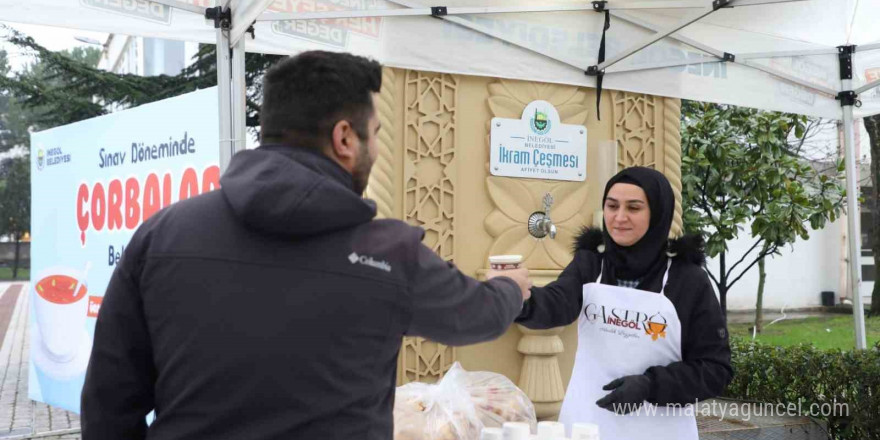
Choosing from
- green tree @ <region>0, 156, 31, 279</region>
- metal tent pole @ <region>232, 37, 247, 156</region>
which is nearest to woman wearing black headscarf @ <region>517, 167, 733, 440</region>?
metal tent pole @ <region>232, 37, 247, 156</region>

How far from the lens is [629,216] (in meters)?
3.01

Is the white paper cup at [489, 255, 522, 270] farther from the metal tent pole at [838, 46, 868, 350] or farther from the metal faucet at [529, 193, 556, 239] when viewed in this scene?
the metal tent pole at [838, 46, 868, 350]

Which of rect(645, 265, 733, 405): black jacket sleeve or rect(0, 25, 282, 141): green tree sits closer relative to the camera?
rect(645, 265, 733, 405): black jacket sleeve

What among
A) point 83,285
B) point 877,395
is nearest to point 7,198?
point 83,285

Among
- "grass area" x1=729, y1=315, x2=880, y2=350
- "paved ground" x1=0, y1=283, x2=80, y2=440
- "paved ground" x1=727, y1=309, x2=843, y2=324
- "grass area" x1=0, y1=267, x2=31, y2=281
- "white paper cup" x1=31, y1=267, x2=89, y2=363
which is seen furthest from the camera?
"grass area" x1=0, y1=267, x2=31, y2=281

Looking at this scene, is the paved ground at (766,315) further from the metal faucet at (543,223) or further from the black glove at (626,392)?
the black glove at (626,392)

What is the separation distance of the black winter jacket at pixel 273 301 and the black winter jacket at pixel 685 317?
154 centimetres

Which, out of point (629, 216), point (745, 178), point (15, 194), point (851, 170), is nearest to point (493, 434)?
point (629, 216)

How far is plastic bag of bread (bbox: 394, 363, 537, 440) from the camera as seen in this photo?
2742mm

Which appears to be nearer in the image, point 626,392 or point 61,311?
point 626,392

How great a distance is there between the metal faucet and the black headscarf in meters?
2.34

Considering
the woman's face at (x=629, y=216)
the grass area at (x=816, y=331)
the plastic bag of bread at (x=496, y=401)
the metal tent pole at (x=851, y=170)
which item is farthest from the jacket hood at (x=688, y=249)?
the grass area at (x=816, y=331)

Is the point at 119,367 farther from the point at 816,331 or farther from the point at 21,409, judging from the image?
the point at 816,331

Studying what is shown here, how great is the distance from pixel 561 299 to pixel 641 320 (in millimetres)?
301
